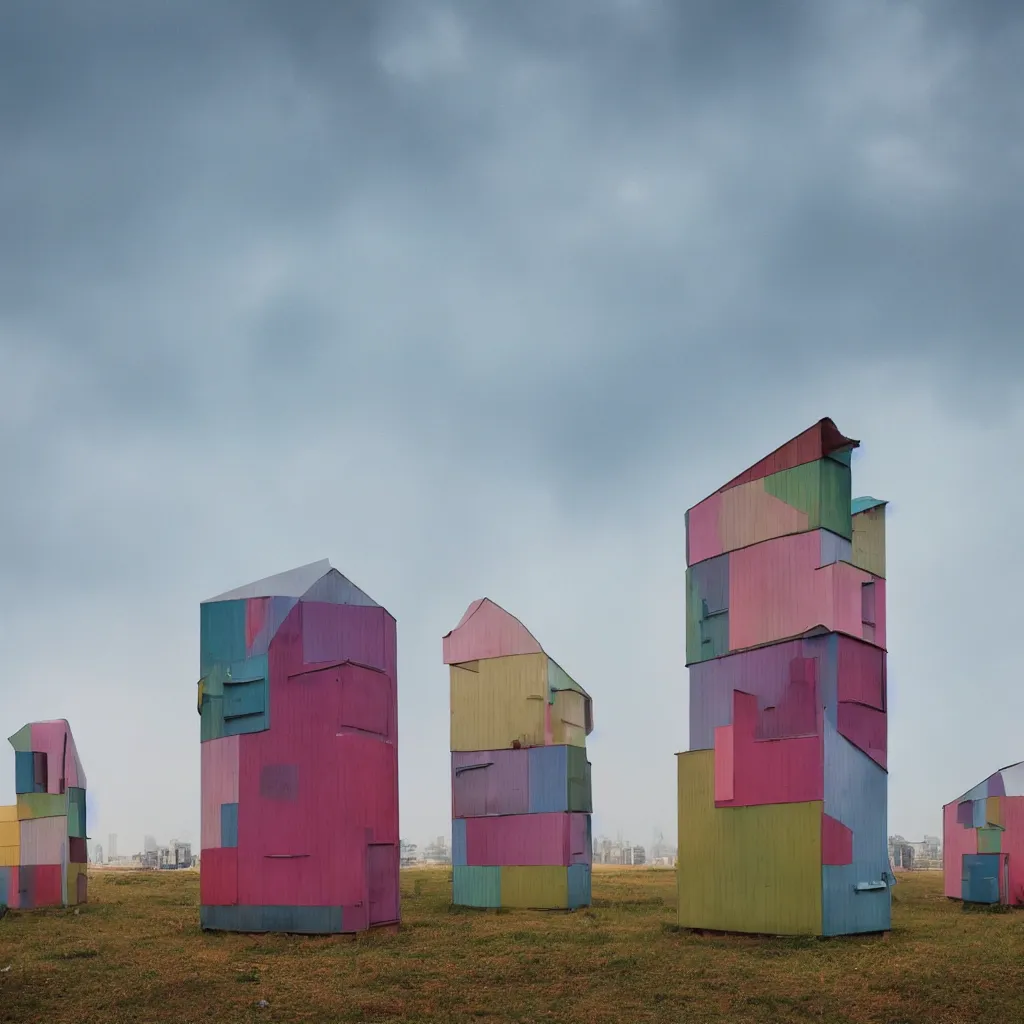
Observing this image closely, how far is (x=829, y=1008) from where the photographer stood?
51.5 feet

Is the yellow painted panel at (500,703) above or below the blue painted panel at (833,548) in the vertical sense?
below

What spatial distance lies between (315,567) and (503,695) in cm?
878

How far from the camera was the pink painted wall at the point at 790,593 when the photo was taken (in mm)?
21672

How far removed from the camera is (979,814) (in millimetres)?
31266

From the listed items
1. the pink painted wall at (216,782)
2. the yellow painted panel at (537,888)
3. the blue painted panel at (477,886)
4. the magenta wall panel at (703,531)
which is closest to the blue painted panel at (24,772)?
the pink painted wall at (216,782)

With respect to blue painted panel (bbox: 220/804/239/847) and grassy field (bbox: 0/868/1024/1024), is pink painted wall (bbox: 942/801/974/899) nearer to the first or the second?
grassy field (bbox: 0/868/1024/1024)

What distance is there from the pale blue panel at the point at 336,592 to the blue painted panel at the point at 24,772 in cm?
1356

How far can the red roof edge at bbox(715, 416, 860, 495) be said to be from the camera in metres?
22.0

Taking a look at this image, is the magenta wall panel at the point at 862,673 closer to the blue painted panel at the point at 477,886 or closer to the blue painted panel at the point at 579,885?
the blue painted panel at the point at 579,885

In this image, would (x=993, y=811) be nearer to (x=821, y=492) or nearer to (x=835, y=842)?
(x=835, y=842)

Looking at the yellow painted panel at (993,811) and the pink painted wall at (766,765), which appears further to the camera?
the yellow painted panel at (993,811)

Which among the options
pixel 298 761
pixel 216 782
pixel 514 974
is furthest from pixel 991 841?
pixel 216 782

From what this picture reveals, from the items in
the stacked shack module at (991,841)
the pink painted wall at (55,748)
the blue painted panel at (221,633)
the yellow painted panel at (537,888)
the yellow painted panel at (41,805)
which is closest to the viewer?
the blue painted panel at (221,633)

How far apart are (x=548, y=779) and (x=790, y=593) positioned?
419 inches
